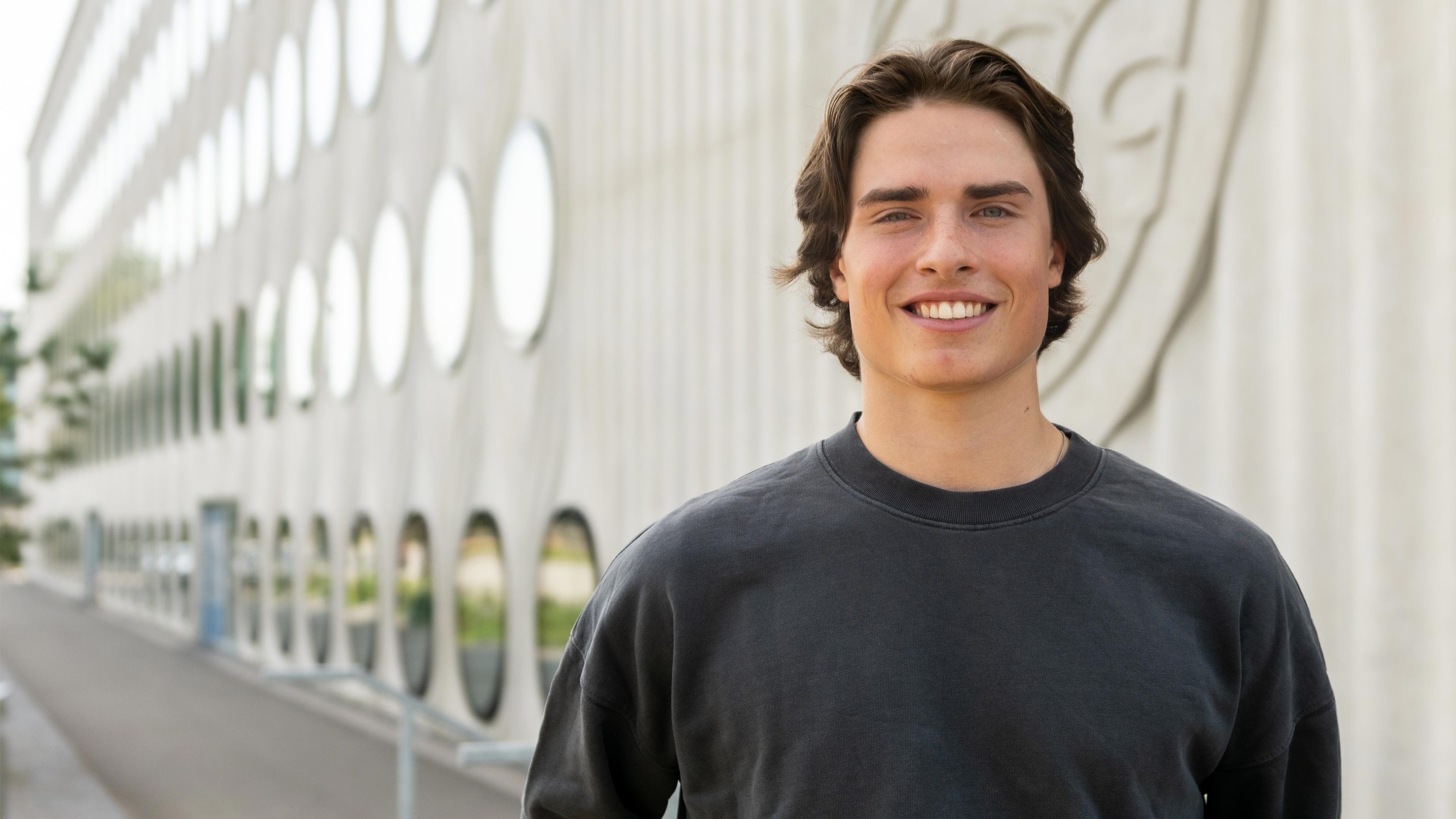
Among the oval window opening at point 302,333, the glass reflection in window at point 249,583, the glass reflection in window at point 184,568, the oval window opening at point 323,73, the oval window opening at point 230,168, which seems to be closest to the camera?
the oval window opening at point 323,73

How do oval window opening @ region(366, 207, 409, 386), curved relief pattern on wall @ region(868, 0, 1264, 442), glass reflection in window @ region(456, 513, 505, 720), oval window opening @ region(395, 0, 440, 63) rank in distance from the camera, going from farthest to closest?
oval window opening @ region(366, 207, 409, 386) < oval window opening @ region(395, 0, 440, 63) < glass reflection in window @ region(456, 513, 505, 720) < curved relief pattern on wall @ region(868, 0, 1264, 442)

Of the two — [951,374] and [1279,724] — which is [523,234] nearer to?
[951,374]

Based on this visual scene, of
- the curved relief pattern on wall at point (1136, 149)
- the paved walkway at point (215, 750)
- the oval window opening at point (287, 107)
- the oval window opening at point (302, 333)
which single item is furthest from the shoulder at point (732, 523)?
the oval window opening at point (287, 107)

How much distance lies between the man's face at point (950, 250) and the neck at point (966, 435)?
2cm

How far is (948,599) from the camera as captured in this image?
4.96 ft

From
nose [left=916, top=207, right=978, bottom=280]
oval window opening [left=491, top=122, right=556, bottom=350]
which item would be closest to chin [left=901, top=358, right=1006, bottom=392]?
nose [left=916, top=207, right=978, bottom=280]

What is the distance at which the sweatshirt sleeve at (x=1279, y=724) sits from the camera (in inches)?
60.7

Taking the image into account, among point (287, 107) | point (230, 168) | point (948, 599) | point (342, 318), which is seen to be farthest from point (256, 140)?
point (948, 599)

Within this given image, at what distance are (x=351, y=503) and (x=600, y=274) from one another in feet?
24.7

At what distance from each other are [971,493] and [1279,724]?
0.45 m

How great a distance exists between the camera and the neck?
63.7 inches

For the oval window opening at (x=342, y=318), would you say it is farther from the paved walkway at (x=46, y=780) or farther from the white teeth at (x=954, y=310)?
the white teeth at (x=954, y=310)

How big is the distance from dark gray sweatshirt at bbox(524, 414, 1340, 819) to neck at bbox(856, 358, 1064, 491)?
32 mm

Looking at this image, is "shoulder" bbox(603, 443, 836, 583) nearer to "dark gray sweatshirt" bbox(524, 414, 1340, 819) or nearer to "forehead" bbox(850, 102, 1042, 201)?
"dark gray sweatshirt" bbox(524, 414, 1340, 819)
